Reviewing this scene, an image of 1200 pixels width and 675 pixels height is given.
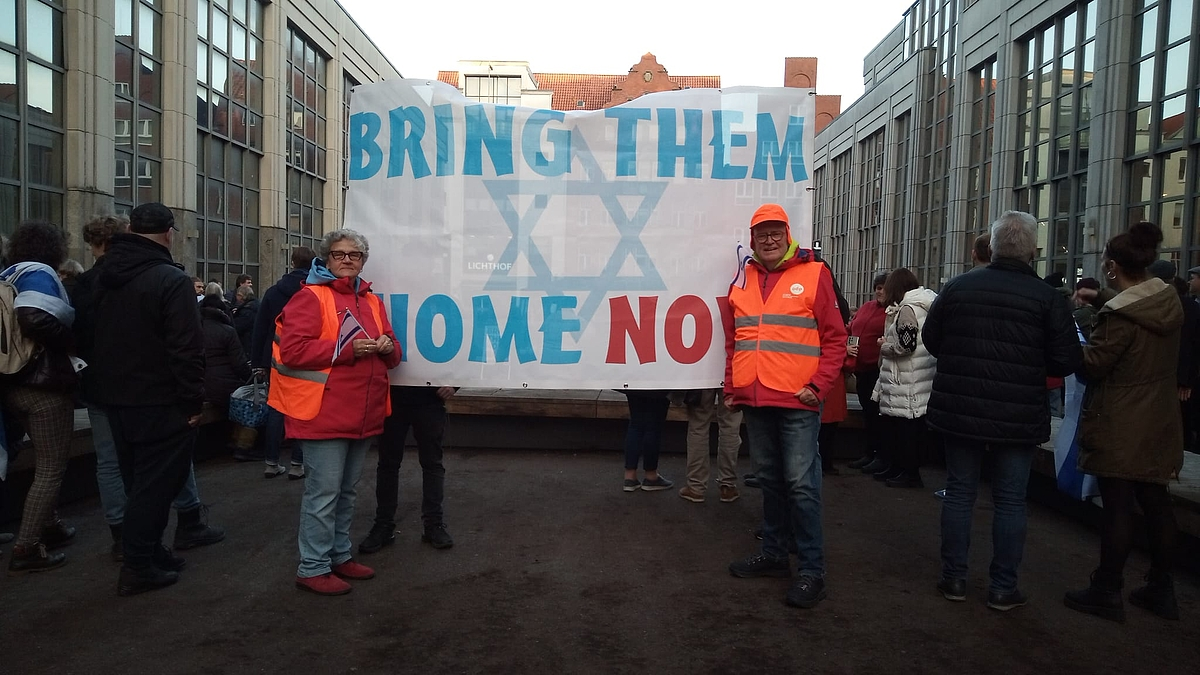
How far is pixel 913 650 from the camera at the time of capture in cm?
369

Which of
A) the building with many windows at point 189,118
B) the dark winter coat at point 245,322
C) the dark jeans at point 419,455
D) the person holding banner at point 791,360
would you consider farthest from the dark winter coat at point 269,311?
the building with many windows at point 189,118

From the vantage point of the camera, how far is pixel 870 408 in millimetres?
7559

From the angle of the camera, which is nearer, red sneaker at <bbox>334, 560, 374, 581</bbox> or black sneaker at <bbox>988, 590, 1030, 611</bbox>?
black sneaker at <bbox>988, 590, 1030, 611</bbox>

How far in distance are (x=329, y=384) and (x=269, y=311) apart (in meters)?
2.25

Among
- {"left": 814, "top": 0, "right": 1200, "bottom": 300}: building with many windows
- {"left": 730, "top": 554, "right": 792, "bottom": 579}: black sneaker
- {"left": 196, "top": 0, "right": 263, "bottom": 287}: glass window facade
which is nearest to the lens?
{"left": 730, "top": 554, "right": 792, "bottom": 579}: black sneaker

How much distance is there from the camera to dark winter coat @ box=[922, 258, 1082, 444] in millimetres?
4121

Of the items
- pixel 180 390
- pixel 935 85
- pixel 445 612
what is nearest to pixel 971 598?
pixel 445 612

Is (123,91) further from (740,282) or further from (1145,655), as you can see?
(1145,655)

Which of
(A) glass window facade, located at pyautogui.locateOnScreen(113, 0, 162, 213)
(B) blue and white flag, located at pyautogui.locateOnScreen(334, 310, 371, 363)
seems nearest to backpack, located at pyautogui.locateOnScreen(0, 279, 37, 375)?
(B) blue and white flag, located at pyautogui.locateOnScreen(334, 310, 371, 363)

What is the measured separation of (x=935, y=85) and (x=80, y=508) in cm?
2710

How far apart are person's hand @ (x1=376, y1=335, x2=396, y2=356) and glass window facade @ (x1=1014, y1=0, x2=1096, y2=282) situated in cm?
1589

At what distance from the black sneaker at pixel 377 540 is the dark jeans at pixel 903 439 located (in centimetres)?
412

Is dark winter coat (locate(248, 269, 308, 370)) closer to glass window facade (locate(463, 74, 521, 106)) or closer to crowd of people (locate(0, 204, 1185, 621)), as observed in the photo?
crowd of people (locate(0, 204, 1185, 621))

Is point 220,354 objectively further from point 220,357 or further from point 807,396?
point 807,396
